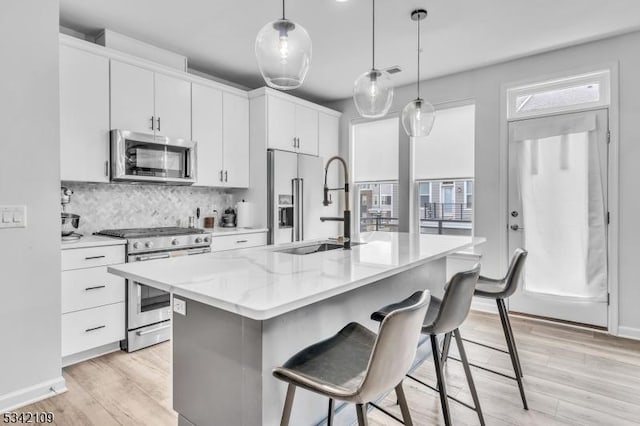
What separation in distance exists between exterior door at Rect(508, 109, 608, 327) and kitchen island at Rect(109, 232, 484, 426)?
8.20ft

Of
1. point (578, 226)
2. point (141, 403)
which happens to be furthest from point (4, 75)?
point (578, 226)

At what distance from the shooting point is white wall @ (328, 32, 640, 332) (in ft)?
10.7

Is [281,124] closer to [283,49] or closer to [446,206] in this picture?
[446,206]

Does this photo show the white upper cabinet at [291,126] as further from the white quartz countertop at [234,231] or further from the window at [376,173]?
the white quartz countertop at [234,231]

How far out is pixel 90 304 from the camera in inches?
110

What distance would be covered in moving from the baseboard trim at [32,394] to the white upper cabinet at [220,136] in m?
2.10

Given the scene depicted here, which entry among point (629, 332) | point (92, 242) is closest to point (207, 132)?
point (92, 242)

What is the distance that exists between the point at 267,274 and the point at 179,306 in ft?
1.51

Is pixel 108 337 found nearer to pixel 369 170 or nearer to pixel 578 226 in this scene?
pixel 369 170

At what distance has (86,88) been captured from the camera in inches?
117

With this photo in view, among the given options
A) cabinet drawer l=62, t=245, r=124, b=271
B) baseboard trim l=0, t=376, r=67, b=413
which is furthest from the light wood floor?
cabinet drawer l=62, t=245, r=124, b=271

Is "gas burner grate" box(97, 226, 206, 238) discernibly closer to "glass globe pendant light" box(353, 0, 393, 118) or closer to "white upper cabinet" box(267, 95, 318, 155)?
"white upper cabinet" box(267, 95, 318, 155)

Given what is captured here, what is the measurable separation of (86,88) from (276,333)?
2.74 metres

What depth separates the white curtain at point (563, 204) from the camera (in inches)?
136
